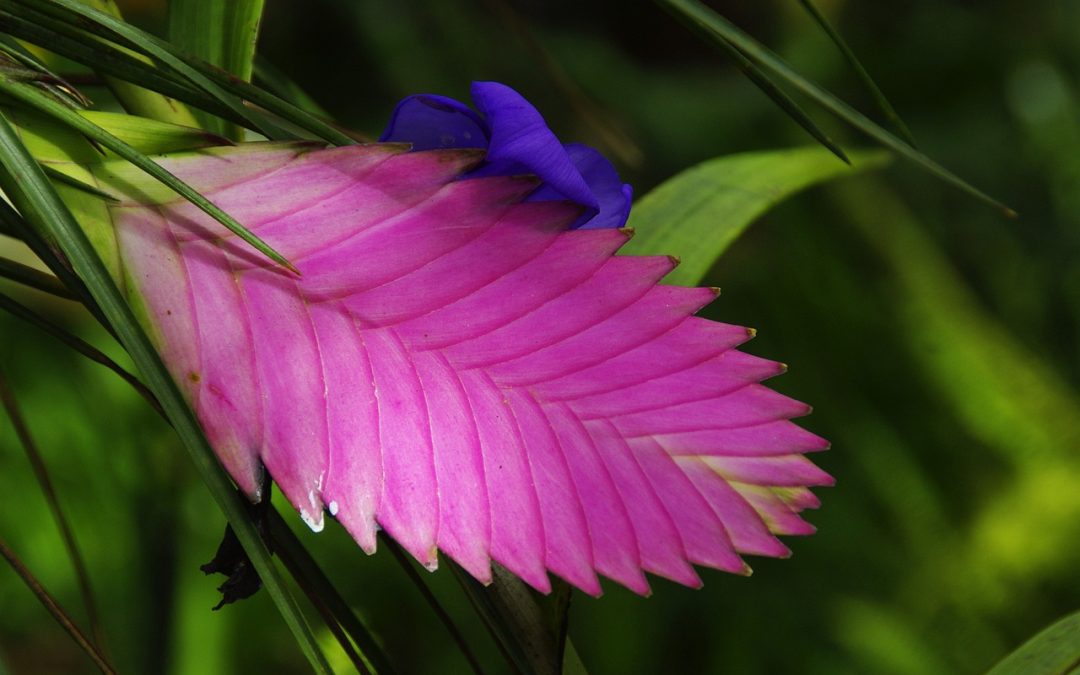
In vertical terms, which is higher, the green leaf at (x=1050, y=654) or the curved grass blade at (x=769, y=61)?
the curved grass blade at (x=769, y=61)

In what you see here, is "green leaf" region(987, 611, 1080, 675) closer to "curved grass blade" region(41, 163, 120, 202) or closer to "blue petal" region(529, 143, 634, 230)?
"blue petal" region(529, 143, 634, 230)

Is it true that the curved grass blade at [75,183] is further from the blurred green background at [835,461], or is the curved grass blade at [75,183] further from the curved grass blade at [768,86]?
the blurred green background at [835,461]

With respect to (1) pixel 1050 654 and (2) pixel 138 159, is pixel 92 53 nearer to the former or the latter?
(2) pixel 138 159

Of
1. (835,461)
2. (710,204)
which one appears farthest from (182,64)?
(835,461)

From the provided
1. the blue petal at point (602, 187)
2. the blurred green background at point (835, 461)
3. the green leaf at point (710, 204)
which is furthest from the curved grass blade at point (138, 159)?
the blurred green background at point (835, 461)

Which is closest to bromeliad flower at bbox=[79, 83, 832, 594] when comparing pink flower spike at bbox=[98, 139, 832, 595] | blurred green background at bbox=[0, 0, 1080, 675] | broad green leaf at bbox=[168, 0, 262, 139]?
pink flower spike at bbox=[98, 139, 832, 595]
